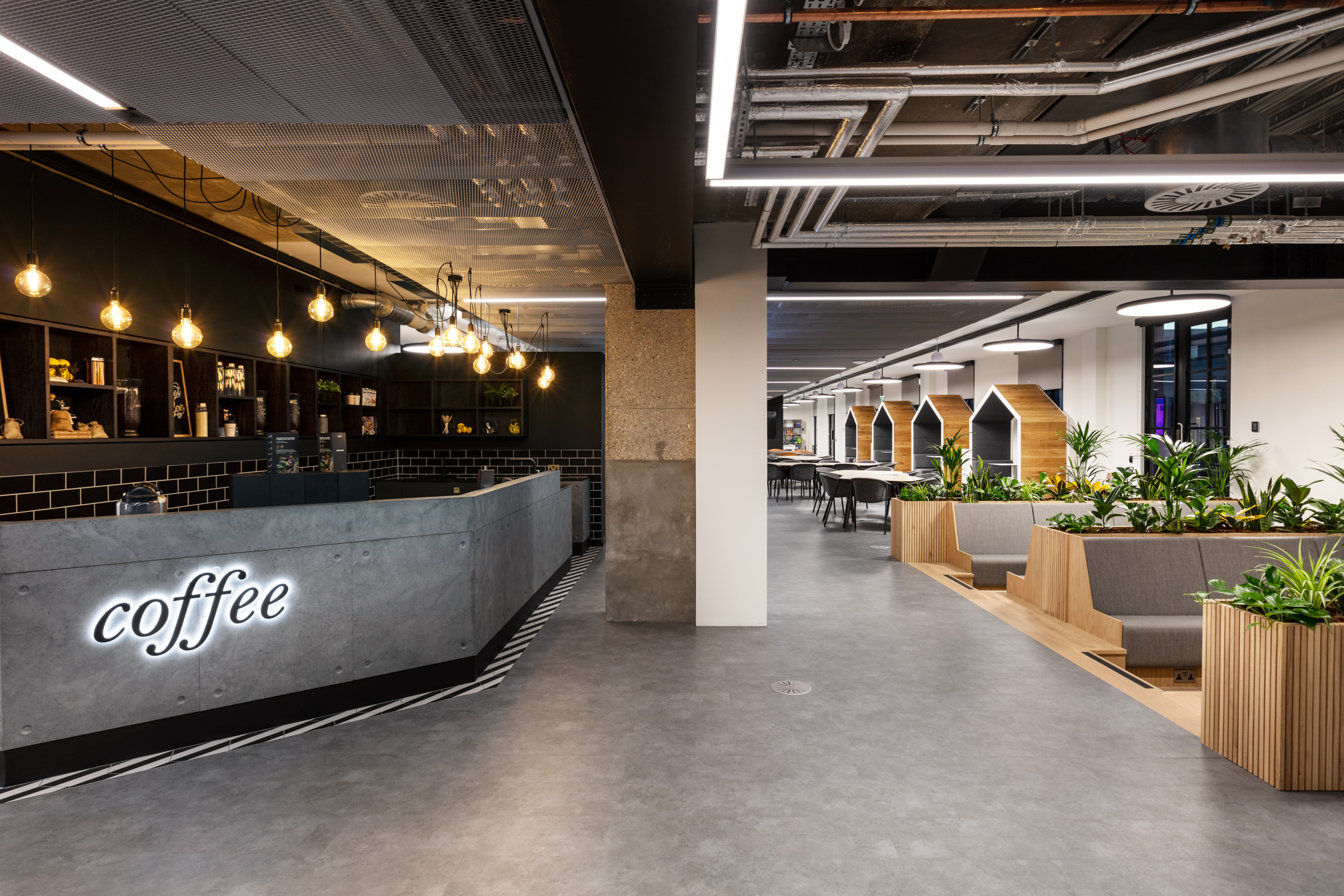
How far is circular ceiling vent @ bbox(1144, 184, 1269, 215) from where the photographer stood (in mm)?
3787

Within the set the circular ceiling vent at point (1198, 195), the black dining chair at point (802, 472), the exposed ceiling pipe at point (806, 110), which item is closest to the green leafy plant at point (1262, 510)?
the circular ceiling vent at point (1198, 195)

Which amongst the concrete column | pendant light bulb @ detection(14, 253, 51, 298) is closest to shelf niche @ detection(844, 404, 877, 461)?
the concrete column

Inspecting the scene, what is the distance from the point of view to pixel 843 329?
9.30 m

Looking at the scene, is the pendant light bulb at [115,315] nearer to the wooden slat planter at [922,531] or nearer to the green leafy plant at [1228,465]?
the wooden slat planter at [922,531]

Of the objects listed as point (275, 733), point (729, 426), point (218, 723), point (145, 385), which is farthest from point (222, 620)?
point (729, 426)

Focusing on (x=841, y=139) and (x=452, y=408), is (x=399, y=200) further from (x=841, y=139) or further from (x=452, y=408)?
(x=452, y=408)

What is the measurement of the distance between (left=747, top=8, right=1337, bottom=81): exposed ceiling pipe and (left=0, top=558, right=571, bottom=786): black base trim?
3856 millimetres

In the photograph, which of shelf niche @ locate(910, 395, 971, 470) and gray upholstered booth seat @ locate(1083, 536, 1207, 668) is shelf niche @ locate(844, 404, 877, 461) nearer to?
shelf niche @ locate(910, 395, 971, 470)

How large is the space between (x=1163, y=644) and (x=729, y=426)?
3468 mm

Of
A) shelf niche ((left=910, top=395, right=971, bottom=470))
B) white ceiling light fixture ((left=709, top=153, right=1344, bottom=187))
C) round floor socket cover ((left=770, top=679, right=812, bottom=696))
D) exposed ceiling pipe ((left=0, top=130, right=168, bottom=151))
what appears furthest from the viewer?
shelf niche ((left=910, top=395, right=971, bottom=470))

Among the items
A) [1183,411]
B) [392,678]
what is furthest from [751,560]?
[1183,411]

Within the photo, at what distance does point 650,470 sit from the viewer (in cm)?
583

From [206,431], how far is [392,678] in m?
3.38

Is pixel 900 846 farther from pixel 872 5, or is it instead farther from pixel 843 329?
pixel 843 329
